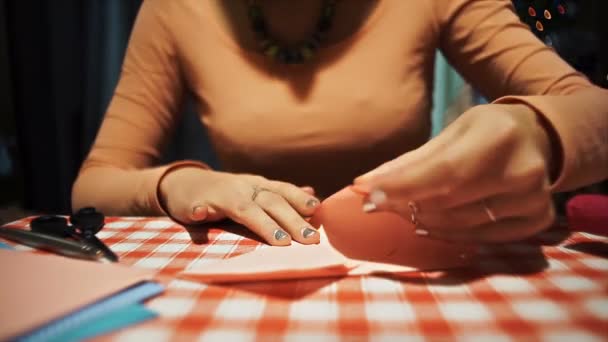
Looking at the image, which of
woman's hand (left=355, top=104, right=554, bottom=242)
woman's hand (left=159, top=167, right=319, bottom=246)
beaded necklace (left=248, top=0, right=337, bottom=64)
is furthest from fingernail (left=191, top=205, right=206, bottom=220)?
beaded necklace (left=248, top=0, right=337, bottom=64)

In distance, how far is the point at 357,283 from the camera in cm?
36

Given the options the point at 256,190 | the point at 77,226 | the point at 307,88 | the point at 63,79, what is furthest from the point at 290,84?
the point at 63,79

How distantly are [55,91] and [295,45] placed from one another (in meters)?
1.29

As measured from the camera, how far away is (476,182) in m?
0.33

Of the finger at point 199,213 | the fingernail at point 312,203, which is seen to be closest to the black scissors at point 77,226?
the finger at point 199,213

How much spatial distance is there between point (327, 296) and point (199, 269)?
11 cm

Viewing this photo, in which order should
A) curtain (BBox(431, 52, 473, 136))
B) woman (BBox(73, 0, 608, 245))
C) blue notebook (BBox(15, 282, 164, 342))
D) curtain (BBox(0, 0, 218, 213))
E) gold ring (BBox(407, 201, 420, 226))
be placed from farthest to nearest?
curtain (BBox(0, 0, 218, 213))
curtain (BBox(431, 52, 473, 136))
woman (BBox(73, 0, 608, 245))
gold ring (BBox(407, 201, 420, 226))
blue notebook (BBox(15, 282, 164, 342))

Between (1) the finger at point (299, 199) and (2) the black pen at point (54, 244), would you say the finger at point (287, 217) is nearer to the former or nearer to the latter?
(1) the finger at point (299, 199)

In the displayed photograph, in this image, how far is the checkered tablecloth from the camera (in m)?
0.28

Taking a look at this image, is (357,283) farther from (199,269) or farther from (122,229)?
(122,229)

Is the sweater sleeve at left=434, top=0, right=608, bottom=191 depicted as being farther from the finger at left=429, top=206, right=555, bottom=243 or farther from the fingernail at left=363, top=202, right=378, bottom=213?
the fingernail at left=363, top=202, right=378, bottom=213

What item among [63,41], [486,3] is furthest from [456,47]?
[63,41]

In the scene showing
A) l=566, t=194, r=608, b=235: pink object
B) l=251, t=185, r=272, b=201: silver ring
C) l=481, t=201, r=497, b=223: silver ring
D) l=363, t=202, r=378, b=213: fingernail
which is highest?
l=363, t=202, r=378, b=213: fingernail

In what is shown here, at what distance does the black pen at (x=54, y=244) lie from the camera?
16.4 inches
